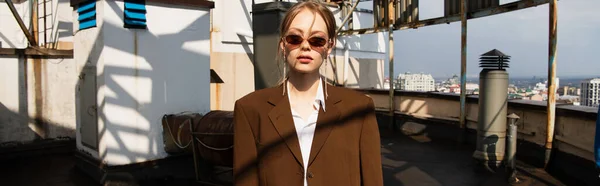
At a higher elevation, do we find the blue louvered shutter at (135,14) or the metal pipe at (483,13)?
the metal pipe at (483,13)

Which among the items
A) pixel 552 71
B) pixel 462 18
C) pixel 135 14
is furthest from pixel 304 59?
pixel 462 18

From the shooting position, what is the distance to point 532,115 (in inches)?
306

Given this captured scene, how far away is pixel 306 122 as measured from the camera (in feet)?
6.52

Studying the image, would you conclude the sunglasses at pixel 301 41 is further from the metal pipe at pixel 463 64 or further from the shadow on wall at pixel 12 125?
the shadow on wall at pixel 12 125

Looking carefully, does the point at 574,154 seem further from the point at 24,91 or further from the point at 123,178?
the point at 24,91

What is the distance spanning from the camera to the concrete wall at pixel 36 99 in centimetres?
791

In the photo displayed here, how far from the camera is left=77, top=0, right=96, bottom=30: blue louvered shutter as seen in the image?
236 inches

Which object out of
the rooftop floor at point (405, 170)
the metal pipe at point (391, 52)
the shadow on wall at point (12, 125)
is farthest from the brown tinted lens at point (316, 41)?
the metal pipe at point (391, 52)

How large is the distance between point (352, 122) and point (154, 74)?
4.94 m

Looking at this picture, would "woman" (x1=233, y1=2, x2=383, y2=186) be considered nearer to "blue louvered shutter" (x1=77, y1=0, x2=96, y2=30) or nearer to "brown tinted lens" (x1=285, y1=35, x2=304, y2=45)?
"brown tinted lens" (x1=285, y1=35, x2=304, y2=45)

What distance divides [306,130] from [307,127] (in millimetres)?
15

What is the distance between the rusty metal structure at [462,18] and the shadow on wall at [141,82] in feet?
14.1

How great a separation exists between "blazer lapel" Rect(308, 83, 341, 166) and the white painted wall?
4.79m

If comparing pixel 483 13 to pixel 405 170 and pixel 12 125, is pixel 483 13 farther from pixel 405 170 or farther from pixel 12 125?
pixel 12 125
